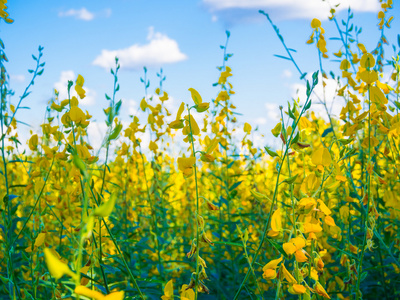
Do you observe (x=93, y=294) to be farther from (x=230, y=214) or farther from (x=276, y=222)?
(x=230, y=214)

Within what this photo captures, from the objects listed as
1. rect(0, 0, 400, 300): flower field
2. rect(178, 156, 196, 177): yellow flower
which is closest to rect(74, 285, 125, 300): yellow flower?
rect(0, 0, 400, 300): flower field

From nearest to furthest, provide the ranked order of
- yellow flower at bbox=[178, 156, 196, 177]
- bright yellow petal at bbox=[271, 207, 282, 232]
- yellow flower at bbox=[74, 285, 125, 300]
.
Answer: yellow flower at bbox=[74, 285, 125, 300]
bright yellow petal at bbox=[271, 207, 282, 232]
yellow flower at bbox=[178, 156, 196, 177]

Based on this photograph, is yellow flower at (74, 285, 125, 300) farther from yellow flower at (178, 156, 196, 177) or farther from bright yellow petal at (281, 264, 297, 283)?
yellow flower at (178, 156, 196, 177)

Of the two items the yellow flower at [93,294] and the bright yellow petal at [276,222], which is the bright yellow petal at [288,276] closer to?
the bright yellow petal at [276,222]

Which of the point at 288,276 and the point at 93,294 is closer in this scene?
the point at 93,294

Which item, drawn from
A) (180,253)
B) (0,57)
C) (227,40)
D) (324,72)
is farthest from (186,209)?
(0,57)

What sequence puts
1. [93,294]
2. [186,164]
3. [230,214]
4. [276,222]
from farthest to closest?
[230,214] < [186,164] < [276,222] < [93,294]

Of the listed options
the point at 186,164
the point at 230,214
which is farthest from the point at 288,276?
the point at 230,214

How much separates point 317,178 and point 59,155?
0.96 metres

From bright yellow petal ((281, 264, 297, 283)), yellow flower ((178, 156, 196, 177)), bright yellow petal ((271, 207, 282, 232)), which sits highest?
yellow flower ((178, 156, 196, 177))

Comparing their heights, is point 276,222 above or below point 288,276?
above

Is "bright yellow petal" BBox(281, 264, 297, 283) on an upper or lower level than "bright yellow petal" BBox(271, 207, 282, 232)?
lower

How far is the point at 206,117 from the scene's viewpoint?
3.55 metres

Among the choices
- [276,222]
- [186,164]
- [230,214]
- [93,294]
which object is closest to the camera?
[93,294]
